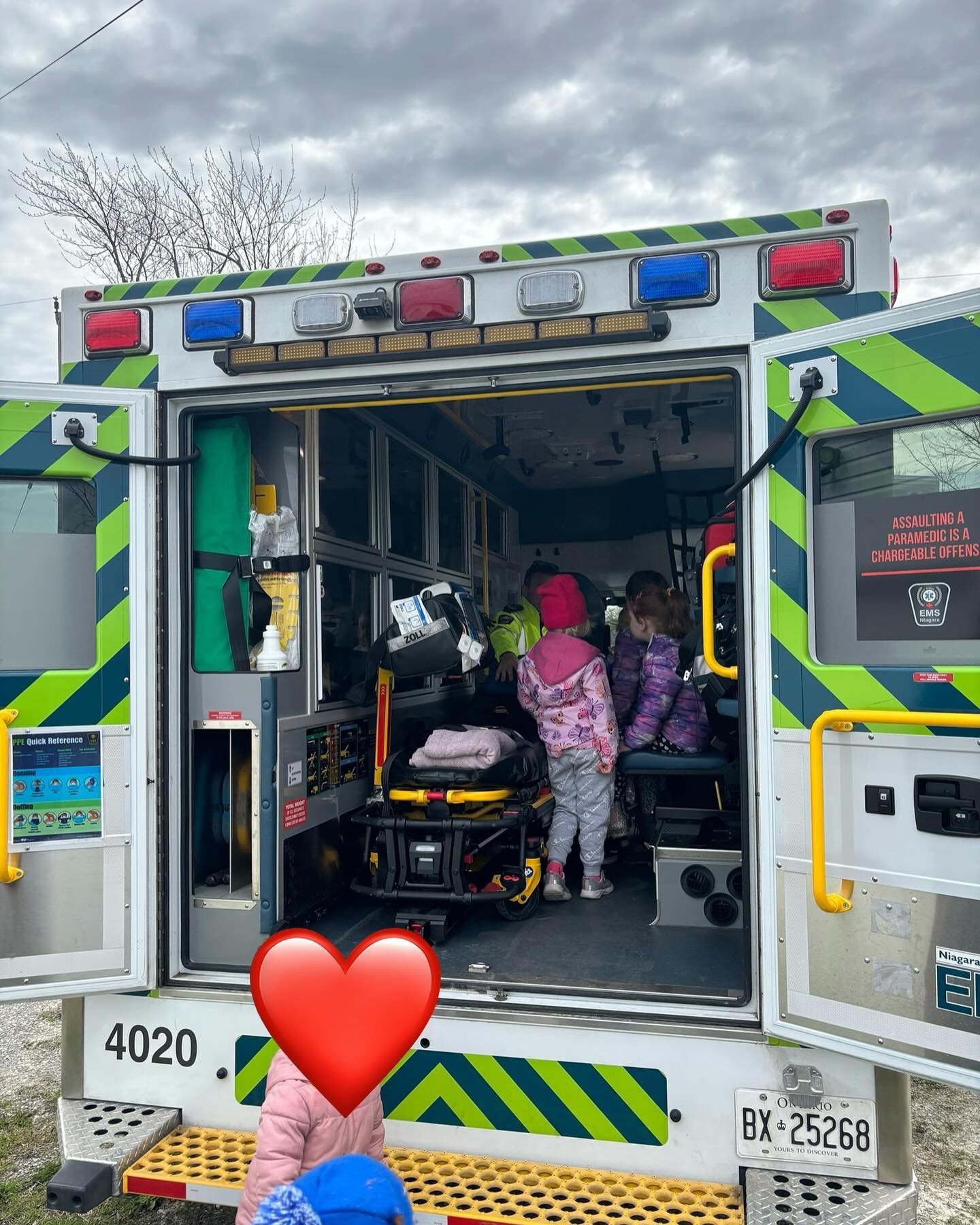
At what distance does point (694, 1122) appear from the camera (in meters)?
2.55

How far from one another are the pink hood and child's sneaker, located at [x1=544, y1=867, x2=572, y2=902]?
34.4 inches

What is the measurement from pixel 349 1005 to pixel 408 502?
353 cm

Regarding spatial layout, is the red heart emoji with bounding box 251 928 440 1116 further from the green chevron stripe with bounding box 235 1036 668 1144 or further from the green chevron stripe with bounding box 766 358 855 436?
the green chevron stripe with bounding box 766 358 855 436

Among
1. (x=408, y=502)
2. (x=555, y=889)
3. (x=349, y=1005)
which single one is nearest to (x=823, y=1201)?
(x=349, y=1005)

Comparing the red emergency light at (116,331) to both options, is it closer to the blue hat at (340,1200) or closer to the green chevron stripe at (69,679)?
the green chevron stripe at (69,679)

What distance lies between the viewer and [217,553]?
11.0ft

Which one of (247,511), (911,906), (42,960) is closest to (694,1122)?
(911,906)

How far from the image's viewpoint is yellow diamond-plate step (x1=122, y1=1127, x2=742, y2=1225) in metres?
2.39

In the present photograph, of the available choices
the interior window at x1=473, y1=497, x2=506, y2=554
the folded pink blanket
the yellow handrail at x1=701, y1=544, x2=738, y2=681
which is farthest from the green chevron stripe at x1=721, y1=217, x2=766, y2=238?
the interior window at x1=473, y1=497, x2=506, y2=554

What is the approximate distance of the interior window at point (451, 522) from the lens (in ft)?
18.5

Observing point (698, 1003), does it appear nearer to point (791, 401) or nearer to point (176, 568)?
point (791, 401)

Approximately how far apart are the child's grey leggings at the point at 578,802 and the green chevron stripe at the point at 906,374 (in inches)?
99.7

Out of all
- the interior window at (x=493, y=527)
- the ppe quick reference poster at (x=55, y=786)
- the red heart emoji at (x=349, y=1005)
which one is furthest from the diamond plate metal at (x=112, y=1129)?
the interior window at (x=493, y=527)

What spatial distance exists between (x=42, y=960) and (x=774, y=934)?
2.07 metres
